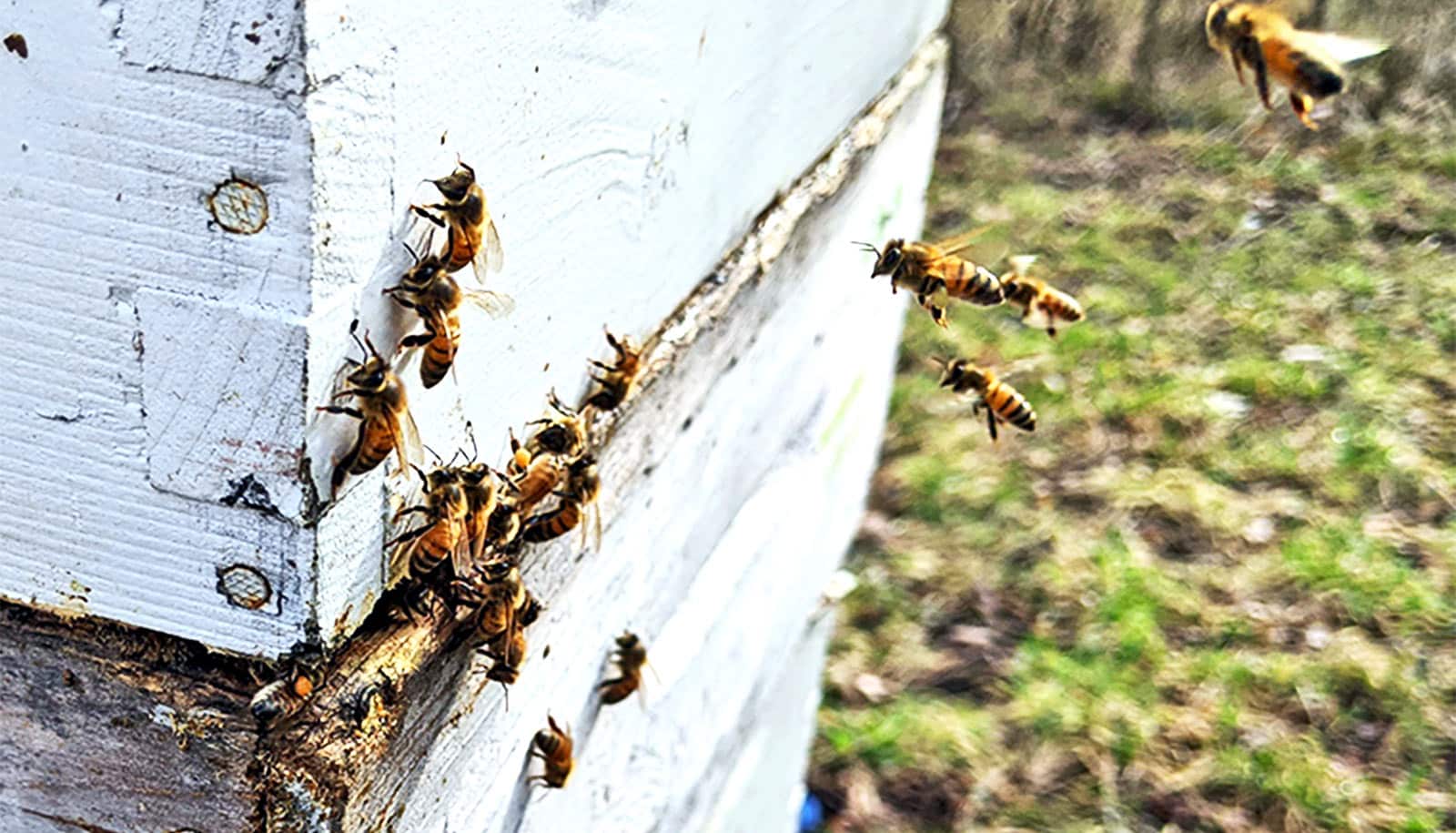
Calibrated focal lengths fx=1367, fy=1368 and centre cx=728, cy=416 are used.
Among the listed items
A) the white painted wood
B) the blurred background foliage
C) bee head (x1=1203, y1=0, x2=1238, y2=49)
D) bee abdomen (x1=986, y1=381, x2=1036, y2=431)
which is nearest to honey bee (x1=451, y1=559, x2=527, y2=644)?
the white painted wood

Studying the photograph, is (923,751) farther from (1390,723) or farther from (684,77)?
(684,77)

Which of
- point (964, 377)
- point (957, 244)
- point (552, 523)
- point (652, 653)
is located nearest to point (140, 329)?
point (552, 523)

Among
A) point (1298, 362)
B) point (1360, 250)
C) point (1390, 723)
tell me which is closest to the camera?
point (1390, 723)

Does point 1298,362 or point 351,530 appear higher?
point 351,530

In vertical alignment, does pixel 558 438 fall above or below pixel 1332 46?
below

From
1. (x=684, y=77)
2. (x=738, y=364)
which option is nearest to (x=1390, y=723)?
(x=738, y=364)

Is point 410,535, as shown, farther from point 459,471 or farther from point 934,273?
point 934,273
